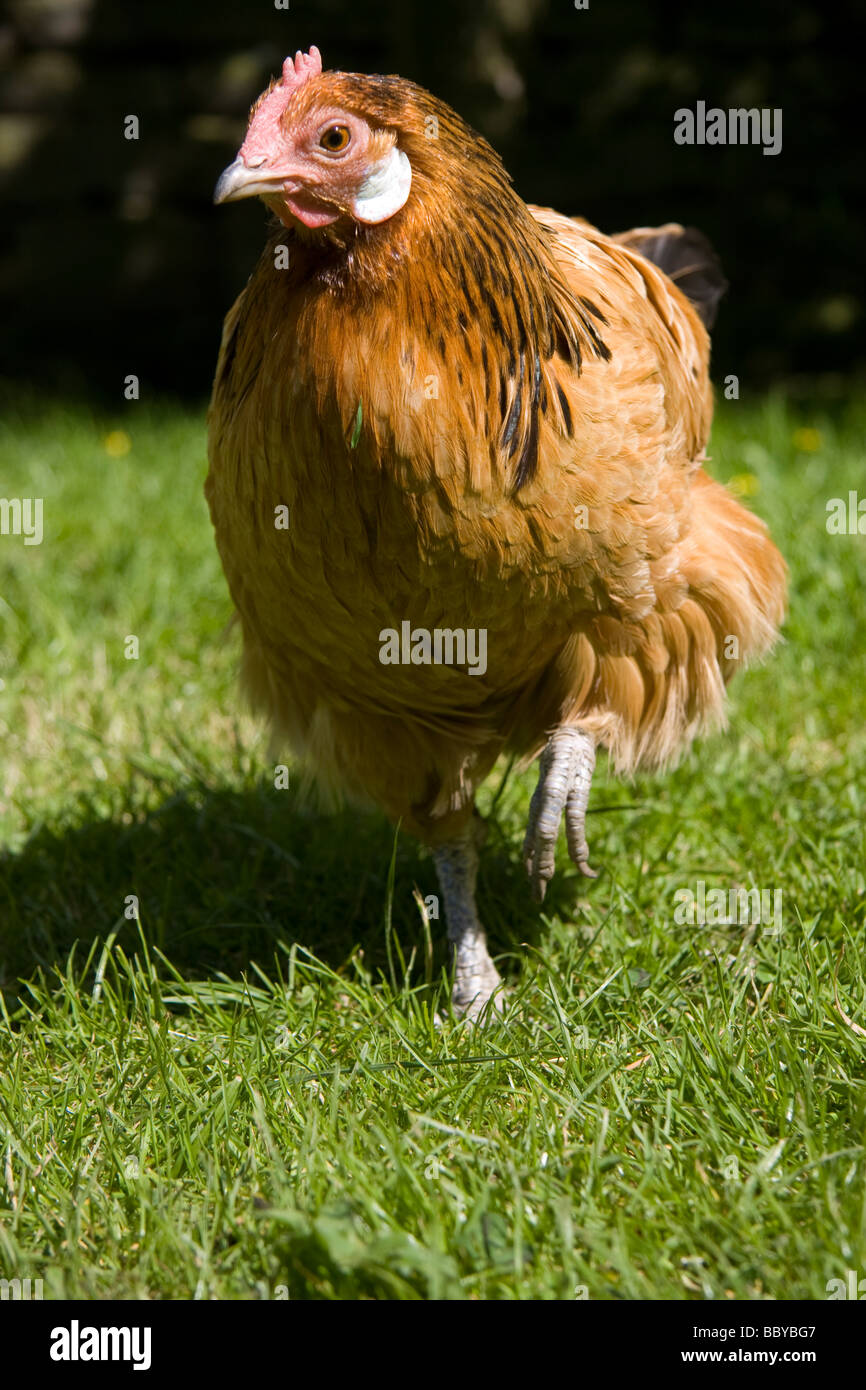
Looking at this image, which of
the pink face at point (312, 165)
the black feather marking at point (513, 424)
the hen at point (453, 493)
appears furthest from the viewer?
the black feather marking at point (513, 424)

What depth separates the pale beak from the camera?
2.27 meters

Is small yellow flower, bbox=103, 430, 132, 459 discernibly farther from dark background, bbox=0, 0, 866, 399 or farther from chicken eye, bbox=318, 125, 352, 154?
chicken eye, bbox=318, 125, 352, 154

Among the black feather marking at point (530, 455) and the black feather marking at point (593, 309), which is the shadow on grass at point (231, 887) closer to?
the black feather marking at point (530, 455)

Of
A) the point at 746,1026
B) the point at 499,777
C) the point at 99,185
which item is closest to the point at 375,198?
the point at 746,1026

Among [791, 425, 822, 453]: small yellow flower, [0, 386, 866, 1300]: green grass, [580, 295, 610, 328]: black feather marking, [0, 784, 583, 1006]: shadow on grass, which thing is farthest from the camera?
[791, 425, 822, 453]: small yellow flower

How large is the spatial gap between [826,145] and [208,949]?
21.6 feet

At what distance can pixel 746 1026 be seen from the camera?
270 cm

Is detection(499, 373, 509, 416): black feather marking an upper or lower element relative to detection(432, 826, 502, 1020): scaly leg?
upper

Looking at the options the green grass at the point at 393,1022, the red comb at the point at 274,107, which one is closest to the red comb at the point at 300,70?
the red comb at the point at 274,107

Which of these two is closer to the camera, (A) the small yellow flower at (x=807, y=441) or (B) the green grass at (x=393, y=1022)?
(B) the green grass at (x=393, y=1022)

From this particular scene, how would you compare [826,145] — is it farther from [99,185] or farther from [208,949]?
[208,949]

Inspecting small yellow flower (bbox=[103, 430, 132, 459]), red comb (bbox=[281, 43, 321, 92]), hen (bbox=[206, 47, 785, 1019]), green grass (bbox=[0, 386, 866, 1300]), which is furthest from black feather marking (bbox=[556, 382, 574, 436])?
small yellow flower (bbox=[103, 430, 132, 459])

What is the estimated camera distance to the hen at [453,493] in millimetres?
2404

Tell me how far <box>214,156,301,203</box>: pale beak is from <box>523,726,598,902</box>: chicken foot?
1361 millimetres
